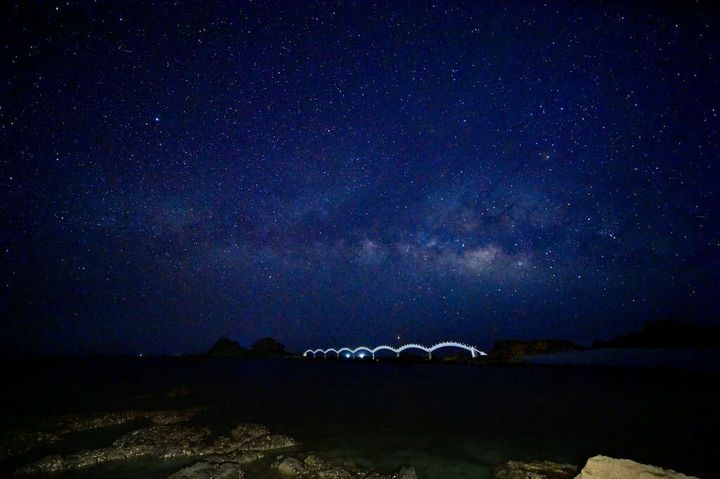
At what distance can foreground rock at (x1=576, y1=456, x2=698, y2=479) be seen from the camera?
7.32 meters

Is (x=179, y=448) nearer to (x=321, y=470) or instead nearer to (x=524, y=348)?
(x=321, y=470)

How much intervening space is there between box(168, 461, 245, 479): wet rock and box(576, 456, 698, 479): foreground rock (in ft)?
33.7

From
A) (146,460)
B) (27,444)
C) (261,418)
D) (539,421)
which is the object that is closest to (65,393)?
(27,444)

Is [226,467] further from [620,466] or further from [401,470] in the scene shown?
[620,466]

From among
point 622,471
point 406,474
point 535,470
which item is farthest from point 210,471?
point 622,471

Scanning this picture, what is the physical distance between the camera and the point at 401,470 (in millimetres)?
11633

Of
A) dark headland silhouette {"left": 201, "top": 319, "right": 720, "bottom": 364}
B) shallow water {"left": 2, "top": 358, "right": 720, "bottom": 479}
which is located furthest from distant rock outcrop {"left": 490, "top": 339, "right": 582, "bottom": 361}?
shallow water {"left": 2, "top": 358, "right": 720, "bottom": 479}

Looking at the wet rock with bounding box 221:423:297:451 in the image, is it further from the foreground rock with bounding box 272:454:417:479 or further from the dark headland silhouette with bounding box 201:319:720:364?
the dark headland silhouette with bounding box 201:319:720:364

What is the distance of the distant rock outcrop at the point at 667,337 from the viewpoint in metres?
132

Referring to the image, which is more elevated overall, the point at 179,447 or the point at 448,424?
the point at 179,447

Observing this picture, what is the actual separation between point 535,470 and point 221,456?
1186 cm

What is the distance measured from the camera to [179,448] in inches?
528

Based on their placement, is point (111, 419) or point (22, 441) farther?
point (111, 419)

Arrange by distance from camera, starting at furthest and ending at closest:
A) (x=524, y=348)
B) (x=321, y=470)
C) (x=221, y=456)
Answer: (x=524, y=348), (x=221, y=456), (x=321, y=470)
